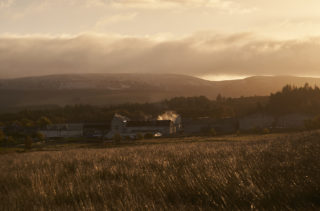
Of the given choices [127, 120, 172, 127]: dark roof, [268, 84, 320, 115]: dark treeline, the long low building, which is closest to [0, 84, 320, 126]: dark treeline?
[268, 84, 320, 115]: dark treeline

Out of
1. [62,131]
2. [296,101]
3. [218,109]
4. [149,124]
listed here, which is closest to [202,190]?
[149,124]

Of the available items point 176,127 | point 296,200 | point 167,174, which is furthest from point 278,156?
point 176,127

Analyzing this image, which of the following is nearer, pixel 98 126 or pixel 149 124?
pixel 149 124

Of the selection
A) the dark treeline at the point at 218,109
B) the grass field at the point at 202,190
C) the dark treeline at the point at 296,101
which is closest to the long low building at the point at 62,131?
the dark treeline at the point at 218,109

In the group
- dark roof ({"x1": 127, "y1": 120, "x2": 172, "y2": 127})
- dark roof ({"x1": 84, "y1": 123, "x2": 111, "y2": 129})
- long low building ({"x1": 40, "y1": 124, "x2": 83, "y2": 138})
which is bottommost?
long low building ({"x1": 40, "y1": 124, "x2": 83, "y2": 138})

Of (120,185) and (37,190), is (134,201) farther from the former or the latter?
(37,190)

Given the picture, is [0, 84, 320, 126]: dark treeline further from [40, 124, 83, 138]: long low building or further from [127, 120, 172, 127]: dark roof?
[127, 120, 172, 127]: dark roof

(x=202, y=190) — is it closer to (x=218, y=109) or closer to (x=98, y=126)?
(x=98, y=126)

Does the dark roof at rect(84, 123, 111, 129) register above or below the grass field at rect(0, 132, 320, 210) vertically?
below

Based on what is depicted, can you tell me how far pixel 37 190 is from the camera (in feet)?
34.1

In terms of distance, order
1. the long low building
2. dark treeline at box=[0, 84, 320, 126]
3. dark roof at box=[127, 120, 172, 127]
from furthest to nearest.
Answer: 1. the long low building
2. dark treeline at box=[0, 84, 320, 126]
3. dark roof at box=[127, 120, 172, 127]

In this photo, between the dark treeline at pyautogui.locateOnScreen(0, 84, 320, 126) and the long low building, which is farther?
the long low building

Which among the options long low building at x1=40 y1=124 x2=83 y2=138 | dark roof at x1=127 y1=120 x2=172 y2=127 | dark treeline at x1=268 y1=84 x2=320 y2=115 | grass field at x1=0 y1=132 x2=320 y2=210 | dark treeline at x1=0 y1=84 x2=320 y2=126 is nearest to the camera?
grass field at x1=0 y1=132 x2=320 y2=210

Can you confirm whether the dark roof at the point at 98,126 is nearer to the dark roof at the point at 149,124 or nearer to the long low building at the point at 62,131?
the long low building at the point at 62,131
